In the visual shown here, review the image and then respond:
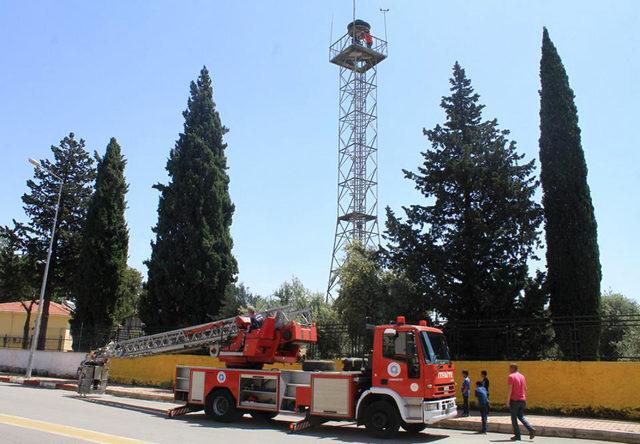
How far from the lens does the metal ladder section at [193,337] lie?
590 inches

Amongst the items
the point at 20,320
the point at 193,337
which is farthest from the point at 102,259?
the point at 20,320

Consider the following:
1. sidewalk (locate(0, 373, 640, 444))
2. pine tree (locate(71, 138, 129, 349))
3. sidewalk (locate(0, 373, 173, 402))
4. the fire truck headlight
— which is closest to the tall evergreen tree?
sidewalk (locate(0, 373, 640, 444))

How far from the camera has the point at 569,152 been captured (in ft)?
61.1

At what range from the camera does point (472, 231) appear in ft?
61.0

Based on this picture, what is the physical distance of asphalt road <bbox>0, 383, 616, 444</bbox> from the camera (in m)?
10.1

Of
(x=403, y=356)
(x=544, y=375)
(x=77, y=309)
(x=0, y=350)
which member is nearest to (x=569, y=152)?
(x=544, y=375)

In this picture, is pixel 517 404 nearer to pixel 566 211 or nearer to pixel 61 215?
pixel 566 211

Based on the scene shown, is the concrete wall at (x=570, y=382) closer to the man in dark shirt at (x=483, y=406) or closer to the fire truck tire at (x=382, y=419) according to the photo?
the man in dark shirt at (x=483, y=406)

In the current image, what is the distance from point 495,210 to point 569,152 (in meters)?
3.24

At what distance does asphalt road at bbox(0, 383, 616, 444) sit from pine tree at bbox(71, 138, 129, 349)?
15301 mm

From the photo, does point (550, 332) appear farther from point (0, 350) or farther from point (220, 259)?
point (0, 350)

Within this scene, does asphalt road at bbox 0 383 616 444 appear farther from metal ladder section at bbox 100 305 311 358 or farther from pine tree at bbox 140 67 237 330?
pine tree at bbox 140 67 237 330

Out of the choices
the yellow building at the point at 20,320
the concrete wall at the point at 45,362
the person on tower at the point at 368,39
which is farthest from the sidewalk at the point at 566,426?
the yellow building at the point at 20,320

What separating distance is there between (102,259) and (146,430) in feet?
73.2
